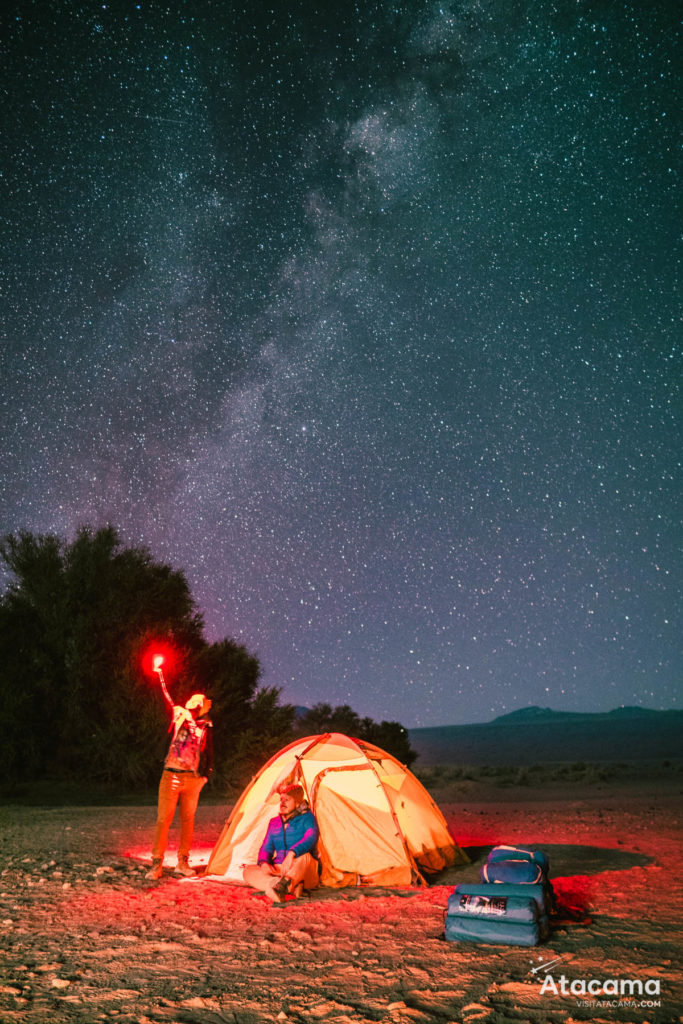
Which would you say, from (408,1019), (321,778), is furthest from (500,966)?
(321,778)

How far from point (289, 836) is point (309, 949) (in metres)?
2.07

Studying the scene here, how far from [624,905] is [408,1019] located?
11.7 ft

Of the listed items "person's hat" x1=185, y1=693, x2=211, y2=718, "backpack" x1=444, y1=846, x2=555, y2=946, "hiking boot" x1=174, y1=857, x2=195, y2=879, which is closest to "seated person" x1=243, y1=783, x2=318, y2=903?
"hiking boot" x1=174, y1=857, x2=195, y2=879

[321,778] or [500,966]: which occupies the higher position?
[321,778]

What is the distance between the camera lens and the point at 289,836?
7219 millimetres

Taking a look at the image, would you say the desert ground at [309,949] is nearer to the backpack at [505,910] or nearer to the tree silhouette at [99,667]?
the backpack at [505,910]

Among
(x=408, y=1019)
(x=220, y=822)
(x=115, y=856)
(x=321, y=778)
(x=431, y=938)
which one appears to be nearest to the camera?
(x=408, y=1019)

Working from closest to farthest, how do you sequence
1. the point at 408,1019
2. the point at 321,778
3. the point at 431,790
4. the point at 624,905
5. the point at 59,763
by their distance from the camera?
the point at 408,1019 → the point at 624,905 → the point at 321,778 → the point at 59,763 → the point at 431,790

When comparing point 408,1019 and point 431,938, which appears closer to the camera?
point 408,1019

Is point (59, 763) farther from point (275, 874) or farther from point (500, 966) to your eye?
point (500, 966)

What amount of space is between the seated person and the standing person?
1196mm

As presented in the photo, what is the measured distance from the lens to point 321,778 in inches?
327

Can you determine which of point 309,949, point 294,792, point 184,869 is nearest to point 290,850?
point 294,792

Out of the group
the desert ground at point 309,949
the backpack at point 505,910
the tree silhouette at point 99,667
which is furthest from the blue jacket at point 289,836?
the tree silhouette at point 99,667
